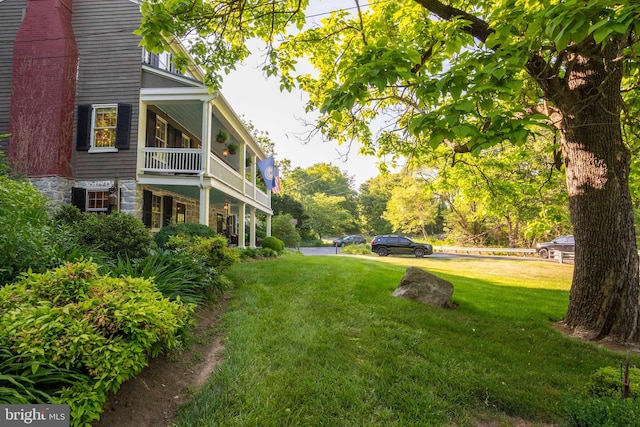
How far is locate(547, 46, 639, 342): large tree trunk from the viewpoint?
13.6 feet

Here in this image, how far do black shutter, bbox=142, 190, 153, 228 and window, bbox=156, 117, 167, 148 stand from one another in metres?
2.07

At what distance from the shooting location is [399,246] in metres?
21.3

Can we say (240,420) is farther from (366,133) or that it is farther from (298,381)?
(366,133)

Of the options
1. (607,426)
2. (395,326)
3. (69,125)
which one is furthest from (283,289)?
(69,125)

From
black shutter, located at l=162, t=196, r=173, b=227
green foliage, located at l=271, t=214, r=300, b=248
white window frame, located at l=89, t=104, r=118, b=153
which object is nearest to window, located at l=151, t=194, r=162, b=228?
black shutter, located at l=162, t=196, r=173, b=227

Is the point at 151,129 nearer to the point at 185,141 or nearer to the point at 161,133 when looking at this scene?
the point at 161,133

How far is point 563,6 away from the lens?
2.21 metres

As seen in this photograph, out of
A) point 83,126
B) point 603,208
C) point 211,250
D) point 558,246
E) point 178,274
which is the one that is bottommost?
point 558,246

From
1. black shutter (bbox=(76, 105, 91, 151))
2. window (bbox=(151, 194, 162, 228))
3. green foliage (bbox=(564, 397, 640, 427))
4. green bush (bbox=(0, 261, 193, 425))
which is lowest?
green foliage (bbox=(564, 397, 640, 427))

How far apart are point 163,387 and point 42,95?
1139 centimetres

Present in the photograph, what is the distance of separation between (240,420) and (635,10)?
3960mm

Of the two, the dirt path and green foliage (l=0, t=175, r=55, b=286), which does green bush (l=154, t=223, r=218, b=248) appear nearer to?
green foliage (l=0, t=175, r=55, b=286)

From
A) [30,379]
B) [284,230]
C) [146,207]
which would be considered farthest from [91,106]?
[284,230]

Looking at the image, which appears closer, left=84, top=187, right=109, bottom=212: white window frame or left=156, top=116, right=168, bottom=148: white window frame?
left=84, top=187, right=109, bottom=212: white window frame
